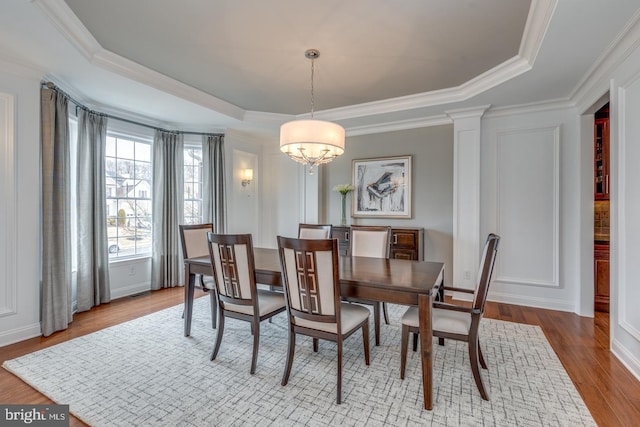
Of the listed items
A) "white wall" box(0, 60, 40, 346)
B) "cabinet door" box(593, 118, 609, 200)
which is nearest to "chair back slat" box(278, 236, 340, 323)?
"white wall" box(0, 60, 40, 346)

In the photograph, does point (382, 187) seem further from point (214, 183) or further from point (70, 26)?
point (70, 26)

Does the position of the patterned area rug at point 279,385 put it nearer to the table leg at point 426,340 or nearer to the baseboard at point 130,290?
the table leg at point 426,340

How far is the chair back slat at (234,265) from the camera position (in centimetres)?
237

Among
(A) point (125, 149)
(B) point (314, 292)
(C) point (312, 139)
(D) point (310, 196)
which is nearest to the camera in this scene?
(B) point (314, 292)

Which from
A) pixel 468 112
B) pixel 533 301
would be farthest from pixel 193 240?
pixel 533 301

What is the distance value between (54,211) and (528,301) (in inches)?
218

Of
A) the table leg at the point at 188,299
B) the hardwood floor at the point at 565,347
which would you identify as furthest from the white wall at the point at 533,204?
the table leg at the point at 188,299

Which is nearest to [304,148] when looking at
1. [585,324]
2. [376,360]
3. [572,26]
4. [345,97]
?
[345,97]

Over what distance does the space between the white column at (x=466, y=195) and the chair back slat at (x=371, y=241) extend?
146 centimetres

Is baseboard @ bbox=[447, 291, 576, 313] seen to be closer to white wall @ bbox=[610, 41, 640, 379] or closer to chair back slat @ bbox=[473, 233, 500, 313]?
white wall @ bbox=[610, 41, 640, 379]

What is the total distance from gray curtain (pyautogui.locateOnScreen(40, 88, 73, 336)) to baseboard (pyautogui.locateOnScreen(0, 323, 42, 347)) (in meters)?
0.07

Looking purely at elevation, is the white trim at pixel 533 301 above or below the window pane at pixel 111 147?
below

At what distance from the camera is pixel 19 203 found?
9.49 ft

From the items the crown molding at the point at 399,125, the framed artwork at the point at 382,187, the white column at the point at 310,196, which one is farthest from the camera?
the white column at the point at 310,196
